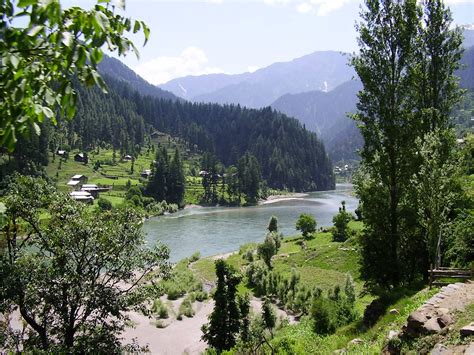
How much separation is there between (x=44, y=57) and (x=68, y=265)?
52.3 ft

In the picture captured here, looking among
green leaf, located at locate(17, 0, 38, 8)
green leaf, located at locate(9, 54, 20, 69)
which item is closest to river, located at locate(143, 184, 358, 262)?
green leaf, located at locate(9, 54, 20, 69)

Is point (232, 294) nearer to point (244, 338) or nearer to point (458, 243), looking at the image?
point (244, 338)

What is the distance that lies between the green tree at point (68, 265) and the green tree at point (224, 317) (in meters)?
9.00

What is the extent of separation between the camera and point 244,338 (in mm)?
27344

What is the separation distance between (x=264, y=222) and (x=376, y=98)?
279ft

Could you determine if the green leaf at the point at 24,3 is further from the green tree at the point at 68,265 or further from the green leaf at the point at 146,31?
the green tree at the point at 68,265

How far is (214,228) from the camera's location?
9781 centimetres

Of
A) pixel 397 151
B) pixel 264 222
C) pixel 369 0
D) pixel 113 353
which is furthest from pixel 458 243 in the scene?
pixel 264 222

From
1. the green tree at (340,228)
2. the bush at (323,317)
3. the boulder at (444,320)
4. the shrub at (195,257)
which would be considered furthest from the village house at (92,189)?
the boulder at (444,320)

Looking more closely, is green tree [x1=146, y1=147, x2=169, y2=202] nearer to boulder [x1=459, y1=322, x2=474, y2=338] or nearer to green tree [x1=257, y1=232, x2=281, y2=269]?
green tree [x1=257, y1=232, x2=281, y2=269]

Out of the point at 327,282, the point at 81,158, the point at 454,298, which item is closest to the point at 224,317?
the point at 454,298

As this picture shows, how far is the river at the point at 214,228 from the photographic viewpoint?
7677 centimetres

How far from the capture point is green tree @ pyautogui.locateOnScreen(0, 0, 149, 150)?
3.08 metres

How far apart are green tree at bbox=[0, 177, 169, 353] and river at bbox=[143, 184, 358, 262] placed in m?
46.2
